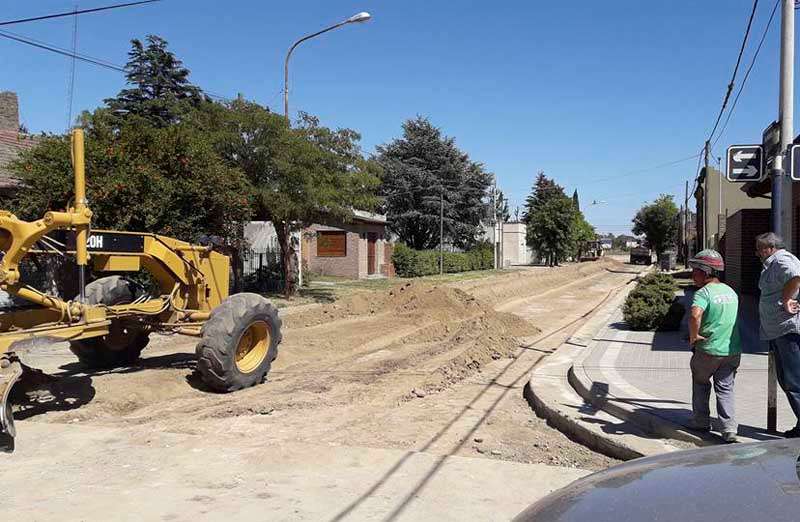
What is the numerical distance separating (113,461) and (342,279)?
2791cm

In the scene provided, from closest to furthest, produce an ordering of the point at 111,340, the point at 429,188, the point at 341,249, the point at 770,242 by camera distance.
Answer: the point at 770,242 < the point at 111,340 < the point at 341,249 < the point at 429,188

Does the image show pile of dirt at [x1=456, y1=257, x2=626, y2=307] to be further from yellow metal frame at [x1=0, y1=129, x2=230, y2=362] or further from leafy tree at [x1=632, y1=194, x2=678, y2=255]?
leafy tree at [x1=632, y1=194, x2=678, y2=255]

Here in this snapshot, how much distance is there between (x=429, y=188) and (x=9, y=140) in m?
31.4

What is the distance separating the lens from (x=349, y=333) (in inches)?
563

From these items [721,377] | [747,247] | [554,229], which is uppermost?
[554,229]

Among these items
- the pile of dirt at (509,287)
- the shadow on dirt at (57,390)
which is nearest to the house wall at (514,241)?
the pile of dirt at (509,287)

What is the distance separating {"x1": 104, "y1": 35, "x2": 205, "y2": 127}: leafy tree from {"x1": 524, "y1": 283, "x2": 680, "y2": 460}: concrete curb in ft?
130

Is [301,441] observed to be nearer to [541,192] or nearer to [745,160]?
[745,160]

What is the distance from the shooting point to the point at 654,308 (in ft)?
45.2

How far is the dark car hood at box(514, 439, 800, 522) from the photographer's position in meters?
2.27

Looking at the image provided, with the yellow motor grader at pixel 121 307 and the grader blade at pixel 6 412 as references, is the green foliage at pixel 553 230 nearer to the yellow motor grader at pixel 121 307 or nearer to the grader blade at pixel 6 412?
the yellow motor grader at pixel 121 307

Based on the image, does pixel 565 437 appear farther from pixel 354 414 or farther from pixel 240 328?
pixel 240 328

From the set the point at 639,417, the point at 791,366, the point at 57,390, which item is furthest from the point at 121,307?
the point at 791,366

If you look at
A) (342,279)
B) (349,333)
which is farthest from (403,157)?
(349,333)
